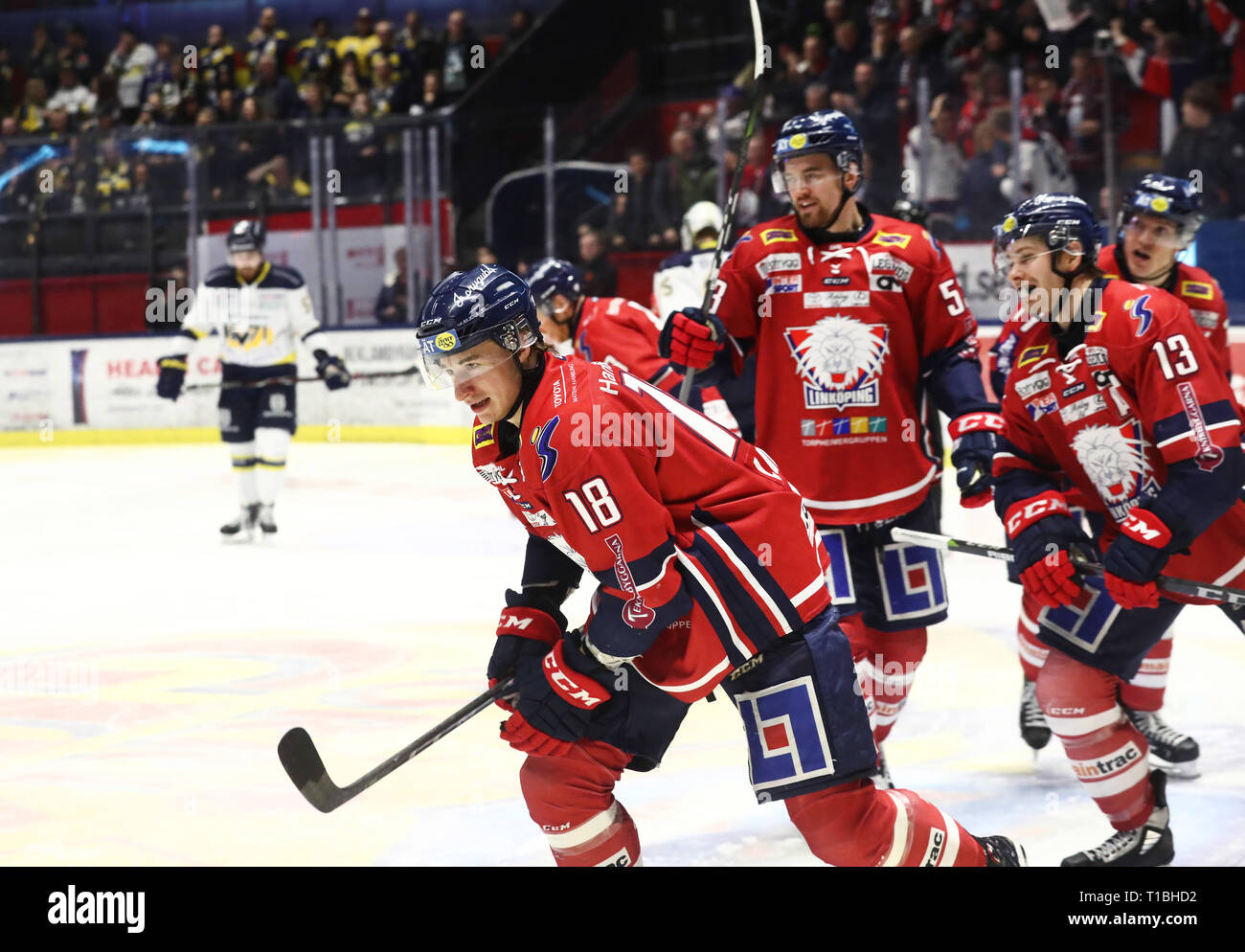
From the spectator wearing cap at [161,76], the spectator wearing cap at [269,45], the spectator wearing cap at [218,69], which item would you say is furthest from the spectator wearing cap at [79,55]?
the spectator wearing cap at [269,45]

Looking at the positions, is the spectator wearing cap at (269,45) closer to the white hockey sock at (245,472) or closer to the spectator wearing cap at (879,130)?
the spectator wearing cap at (879,130)

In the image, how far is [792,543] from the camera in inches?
85.7

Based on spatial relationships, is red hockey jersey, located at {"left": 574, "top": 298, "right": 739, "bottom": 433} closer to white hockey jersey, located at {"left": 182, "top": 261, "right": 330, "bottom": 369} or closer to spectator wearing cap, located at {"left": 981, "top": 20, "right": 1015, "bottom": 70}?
white hockey jersey, located at {"left": 182, "top": 261, "right": 330, "bottom": 369}

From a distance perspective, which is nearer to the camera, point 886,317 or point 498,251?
point 886,317

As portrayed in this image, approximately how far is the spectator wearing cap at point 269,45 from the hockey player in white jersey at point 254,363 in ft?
24.0

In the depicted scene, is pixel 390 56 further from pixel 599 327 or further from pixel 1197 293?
pixel 1197 293

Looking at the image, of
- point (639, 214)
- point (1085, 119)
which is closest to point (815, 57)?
point (639, 214)

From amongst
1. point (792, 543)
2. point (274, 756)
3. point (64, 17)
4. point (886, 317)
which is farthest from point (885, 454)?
point (64, 17)

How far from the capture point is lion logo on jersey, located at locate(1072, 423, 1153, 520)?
266 cm

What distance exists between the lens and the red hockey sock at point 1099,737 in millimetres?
2707

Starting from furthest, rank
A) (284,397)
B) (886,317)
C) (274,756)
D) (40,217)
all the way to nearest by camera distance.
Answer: (40,217)
(284,397)
(274,756)
(886,317)

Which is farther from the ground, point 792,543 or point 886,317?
point 886,317

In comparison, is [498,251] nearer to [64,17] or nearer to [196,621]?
[196,621]

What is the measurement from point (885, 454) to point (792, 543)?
981mm
